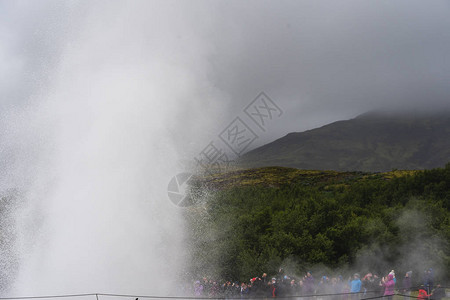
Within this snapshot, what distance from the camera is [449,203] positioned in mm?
38469

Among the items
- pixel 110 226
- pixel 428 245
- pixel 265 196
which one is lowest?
pixel 428 245

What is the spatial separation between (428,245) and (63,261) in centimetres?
2283

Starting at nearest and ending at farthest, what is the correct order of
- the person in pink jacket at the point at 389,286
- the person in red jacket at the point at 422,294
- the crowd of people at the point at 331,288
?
1. the person in red jacket at the point at 422,294
2. the crowd of people at the point at 331,288
3. the person in pink jacket at the point at 389,286

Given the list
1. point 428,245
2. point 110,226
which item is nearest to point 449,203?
point 428,245

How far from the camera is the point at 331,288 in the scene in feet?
50.9

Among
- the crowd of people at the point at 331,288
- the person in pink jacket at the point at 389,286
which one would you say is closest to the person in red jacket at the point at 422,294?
the crowd of people at the point at 331,288

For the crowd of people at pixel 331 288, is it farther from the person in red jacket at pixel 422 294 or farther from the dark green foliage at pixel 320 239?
the dark green foliage at pixel 320 239

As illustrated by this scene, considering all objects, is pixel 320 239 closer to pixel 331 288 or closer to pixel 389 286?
pixel 331 288

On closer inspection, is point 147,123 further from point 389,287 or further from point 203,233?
point 389,287

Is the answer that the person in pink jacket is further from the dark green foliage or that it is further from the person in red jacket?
the dark green foliage

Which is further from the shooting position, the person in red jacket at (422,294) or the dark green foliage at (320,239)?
the dark green foliage at (320,239)

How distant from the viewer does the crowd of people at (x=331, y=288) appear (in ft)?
41.3

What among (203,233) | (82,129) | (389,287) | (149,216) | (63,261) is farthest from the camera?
(203,233)

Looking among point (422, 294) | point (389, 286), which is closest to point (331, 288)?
point (389, 286)
